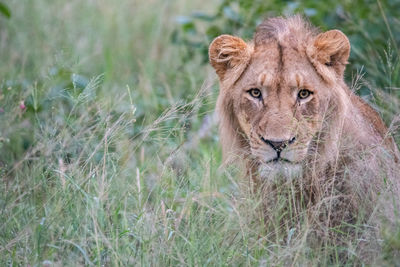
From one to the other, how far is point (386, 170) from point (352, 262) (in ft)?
1.57

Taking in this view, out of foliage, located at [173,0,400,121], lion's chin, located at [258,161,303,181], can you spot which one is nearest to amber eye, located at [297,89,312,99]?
lion's chin, located at [258,161,303,181]

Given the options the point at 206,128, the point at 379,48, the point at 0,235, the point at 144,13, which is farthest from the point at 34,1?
the point at 0,235

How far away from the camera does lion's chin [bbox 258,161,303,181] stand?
3463 mm

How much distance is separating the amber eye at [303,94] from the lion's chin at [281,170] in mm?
359

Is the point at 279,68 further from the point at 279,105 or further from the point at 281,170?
the point at 281,170

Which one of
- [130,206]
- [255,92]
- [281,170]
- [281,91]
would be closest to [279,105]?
[281,91]

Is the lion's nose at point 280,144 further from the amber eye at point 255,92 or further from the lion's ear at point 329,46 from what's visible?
the lion's ear at point 329,46

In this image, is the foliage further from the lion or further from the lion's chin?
the lion's chin

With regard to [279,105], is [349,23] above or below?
below

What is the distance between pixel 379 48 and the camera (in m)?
5.67

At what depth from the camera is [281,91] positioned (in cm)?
362

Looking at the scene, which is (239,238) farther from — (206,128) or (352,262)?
(206,128)

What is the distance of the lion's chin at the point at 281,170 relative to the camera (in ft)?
11.4

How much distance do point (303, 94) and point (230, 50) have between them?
0.47 metres
